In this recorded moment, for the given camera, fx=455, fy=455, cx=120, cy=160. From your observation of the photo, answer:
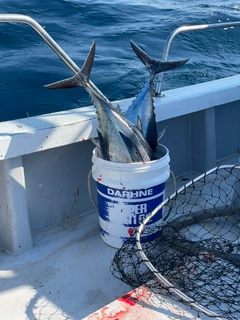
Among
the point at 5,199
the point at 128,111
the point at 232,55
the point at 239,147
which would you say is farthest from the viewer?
the point at 232,55

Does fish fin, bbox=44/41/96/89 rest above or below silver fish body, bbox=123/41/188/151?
above

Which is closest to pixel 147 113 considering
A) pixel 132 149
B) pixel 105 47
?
pixel 132 149

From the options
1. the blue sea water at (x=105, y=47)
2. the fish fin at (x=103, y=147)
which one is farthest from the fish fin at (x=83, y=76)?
the blue sea water at (x=105, y=47)

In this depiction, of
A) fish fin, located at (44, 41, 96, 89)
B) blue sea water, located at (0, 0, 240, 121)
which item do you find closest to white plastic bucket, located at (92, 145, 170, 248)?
fish fin, located at (44, 41, 96, 89)

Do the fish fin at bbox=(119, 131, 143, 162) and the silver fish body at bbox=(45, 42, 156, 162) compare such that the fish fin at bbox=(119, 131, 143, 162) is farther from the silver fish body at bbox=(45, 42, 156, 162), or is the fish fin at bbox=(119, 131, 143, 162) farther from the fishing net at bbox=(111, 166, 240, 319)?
the fishing net at bbox=(111, 166, 240, 319)

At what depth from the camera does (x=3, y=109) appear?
6535 mm

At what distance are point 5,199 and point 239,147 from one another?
2374mm

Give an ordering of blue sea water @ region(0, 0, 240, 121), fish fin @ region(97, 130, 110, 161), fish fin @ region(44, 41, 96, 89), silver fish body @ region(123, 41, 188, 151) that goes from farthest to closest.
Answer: blue sea water @ region(0, 0, 240, 121), silver fish body @ region(123, 41, 188, 151), fish fin @ region(97, 130, 110, 161), fish fin @ region(44, 41, 96, 89)

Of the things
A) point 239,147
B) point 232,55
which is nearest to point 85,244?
point 239,147

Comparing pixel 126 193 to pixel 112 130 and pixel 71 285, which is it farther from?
pixel 71 285

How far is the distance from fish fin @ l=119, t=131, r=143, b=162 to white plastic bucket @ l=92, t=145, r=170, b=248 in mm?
107

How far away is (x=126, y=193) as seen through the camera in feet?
8.95

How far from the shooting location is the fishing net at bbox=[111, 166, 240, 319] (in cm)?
220

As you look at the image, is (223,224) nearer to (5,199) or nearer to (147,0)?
(5,199)
